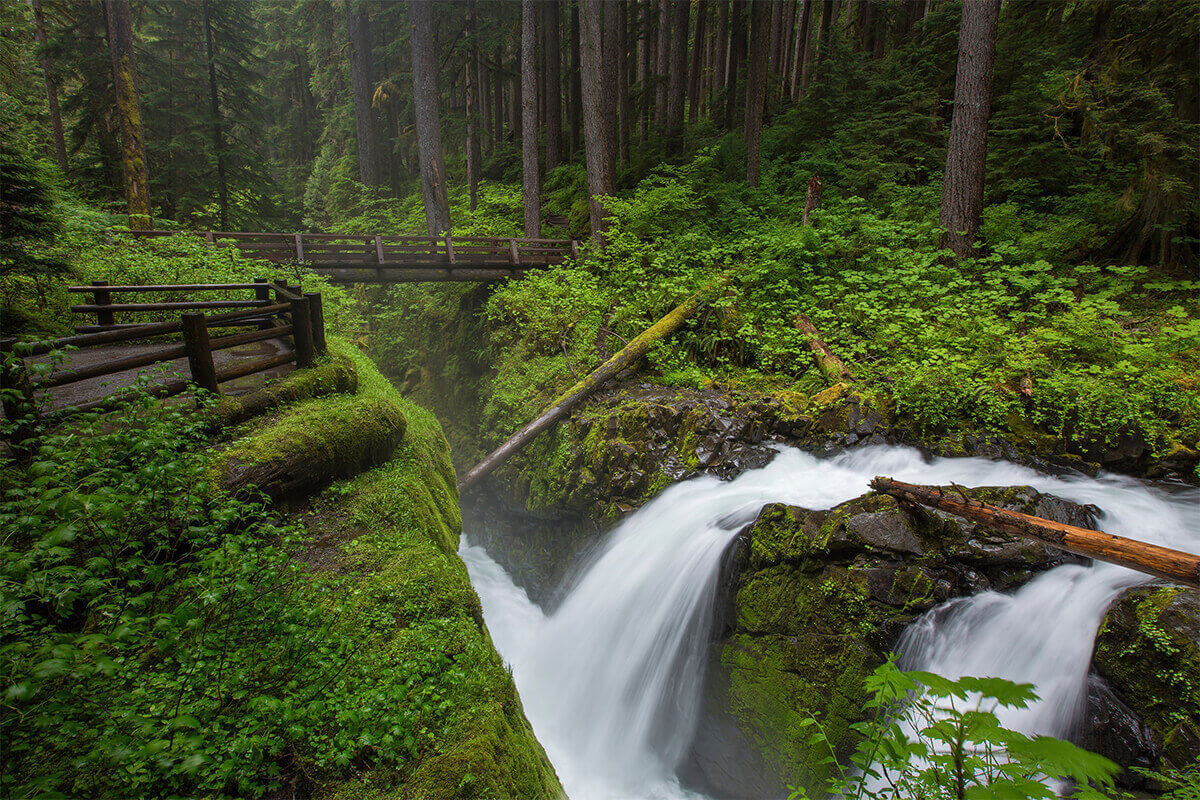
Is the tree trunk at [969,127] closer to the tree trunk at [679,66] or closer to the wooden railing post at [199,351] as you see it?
the wooden railing post at [199,351]

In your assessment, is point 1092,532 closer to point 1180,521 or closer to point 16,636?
point 1180,521

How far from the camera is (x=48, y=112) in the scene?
18922 millimetres

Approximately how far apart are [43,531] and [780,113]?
2189 cm

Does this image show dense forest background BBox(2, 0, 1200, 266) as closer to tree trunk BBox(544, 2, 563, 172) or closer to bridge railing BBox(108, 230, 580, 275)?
tree trunk BBox(544, 2, 563, 172)

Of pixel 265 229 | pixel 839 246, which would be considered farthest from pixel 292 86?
pixel 839 246

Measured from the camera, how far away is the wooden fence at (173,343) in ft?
10.7

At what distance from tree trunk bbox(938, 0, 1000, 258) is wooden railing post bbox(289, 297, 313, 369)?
10.1 m

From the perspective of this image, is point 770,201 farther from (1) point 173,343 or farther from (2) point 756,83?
(1) point 173,343

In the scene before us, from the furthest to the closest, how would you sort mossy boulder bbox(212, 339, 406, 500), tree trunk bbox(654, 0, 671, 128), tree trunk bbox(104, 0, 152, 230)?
tree trunk bbox(654, 0, 671, 128) → tree trunk bbox(104, 0, 152, 230) → mossy boulder bbox(212, 339, 406, 500)

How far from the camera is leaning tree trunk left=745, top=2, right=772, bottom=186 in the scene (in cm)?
1380

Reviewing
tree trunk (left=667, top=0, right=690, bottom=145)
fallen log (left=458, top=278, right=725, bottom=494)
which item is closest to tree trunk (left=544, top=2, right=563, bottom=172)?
tree trunk (left=667, top=0, right=690, bottom=145)

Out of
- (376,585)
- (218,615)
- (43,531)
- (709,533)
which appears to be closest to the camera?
(43,531)

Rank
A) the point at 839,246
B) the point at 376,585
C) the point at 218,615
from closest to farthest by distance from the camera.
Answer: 1. the point at 218,615
2. the point at 376,585
3. the point at 839,246

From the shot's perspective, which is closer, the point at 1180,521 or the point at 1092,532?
the point at 1092,532
